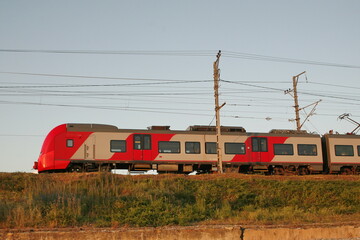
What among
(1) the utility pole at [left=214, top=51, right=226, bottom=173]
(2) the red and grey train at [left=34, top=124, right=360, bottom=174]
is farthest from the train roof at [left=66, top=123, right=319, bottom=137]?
(1) the utility pole at [left=214, top=51, right=226, bottom=173]

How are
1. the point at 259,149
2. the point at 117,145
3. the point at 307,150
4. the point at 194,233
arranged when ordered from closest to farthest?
the point at 194,233
the point at 117,145
the point at 259,149
the point at 307,150

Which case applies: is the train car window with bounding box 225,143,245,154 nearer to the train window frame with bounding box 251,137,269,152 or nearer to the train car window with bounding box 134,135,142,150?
the train window frame with bounding box 251,137,269,152

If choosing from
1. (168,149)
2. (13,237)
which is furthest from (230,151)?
(13,237)

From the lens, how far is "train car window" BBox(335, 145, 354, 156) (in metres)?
32.0

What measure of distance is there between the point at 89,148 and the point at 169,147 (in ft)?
16.8

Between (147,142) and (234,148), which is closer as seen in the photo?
(147,142)

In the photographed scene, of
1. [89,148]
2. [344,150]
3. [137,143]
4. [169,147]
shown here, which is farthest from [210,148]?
[344,150]

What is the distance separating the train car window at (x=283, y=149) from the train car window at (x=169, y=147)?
7.09 meters

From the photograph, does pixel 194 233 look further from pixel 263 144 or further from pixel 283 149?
pixel 283 149

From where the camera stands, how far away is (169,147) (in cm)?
2853

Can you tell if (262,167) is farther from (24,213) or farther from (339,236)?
(24,213)

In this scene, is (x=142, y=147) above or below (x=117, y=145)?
below

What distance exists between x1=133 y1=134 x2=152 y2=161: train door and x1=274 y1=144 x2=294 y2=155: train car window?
900 centimetres

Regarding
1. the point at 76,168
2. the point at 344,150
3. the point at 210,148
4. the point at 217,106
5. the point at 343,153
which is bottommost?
the point at 76,168
